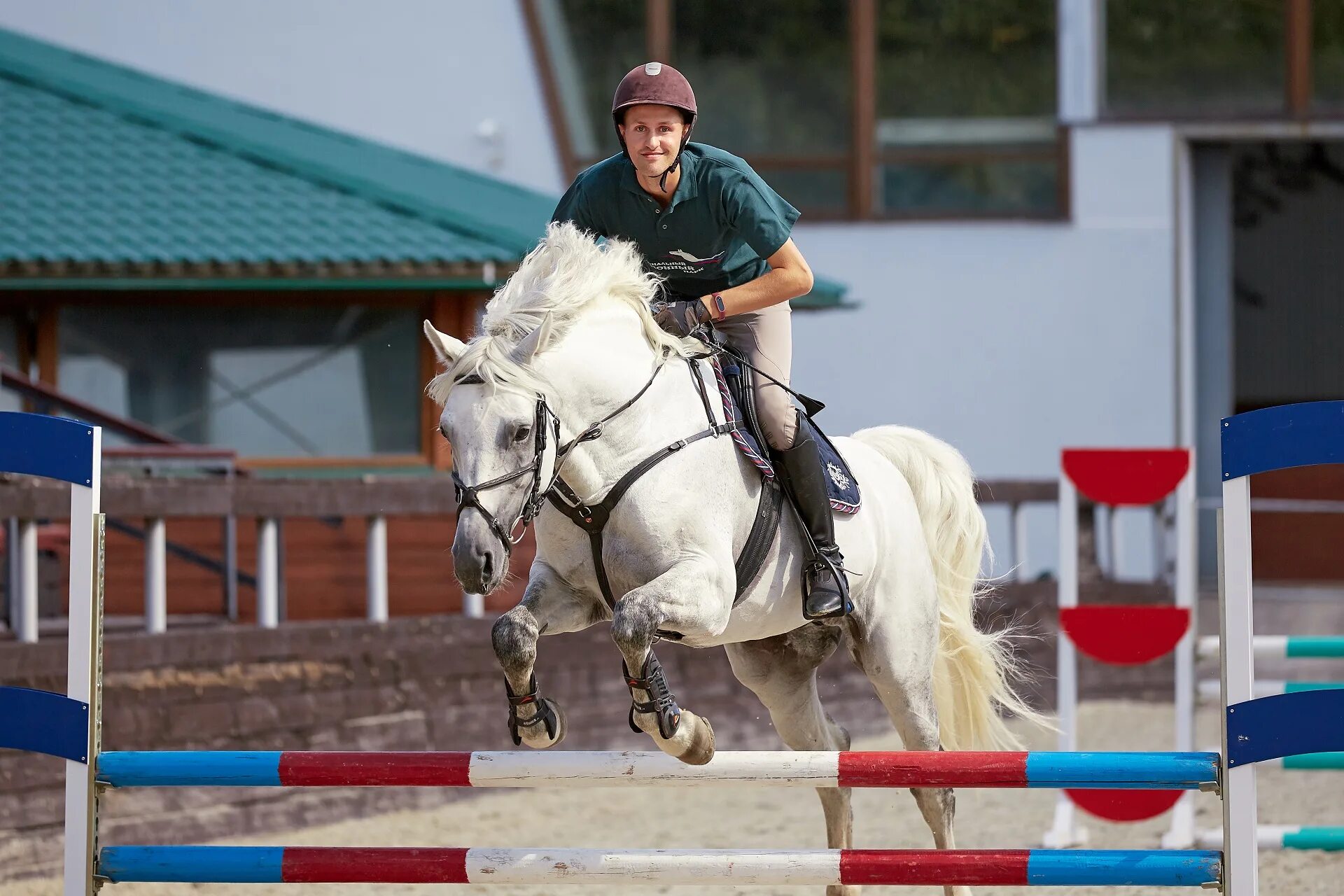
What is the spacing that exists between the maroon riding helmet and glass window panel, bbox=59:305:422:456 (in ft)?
21.9

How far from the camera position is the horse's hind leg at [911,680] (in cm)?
462

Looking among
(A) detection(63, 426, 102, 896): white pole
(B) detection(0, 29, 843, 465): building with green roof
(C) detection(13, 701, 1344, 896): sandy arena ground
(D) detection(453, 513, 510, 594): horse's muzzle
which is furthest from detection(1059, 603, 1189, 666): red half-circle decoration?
(B) detection(0, 29, 843, 465): building with green roof

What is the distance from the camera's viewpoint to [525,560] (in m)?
9.38

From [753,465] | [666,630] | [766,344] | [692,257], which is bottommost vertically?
[666,630]

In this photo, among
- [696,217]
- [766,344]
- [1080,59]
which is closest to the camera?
[696,217]

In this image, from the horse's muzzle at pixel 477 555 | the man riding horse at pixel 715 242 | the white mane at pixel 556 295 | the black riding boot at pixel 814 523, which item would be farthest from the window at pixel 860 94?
the horse's muzzle at pixel 477 555

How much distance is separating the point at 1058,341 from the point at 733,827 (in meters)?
7.27

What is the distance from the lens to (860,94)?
45.8ft

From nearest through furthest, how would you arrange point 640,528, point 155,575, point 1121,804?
point 640,528, point 1121,804, point 155,575

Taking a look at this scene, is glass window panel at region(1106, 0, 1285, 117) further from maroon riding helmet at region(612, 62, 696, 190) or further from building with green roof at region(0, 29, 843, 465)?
maroon riding helmet at region(612, 62, 696, 190)

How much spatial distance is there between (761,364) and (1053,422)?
32.5 ft

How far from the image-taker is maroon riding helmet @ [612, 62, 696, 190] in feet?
12.8

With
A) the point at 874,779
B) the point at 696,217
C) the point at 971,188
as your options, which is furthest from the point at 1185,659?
the point at 971,188

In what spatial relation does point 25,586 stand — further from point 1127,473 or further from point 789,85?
point 789,85
